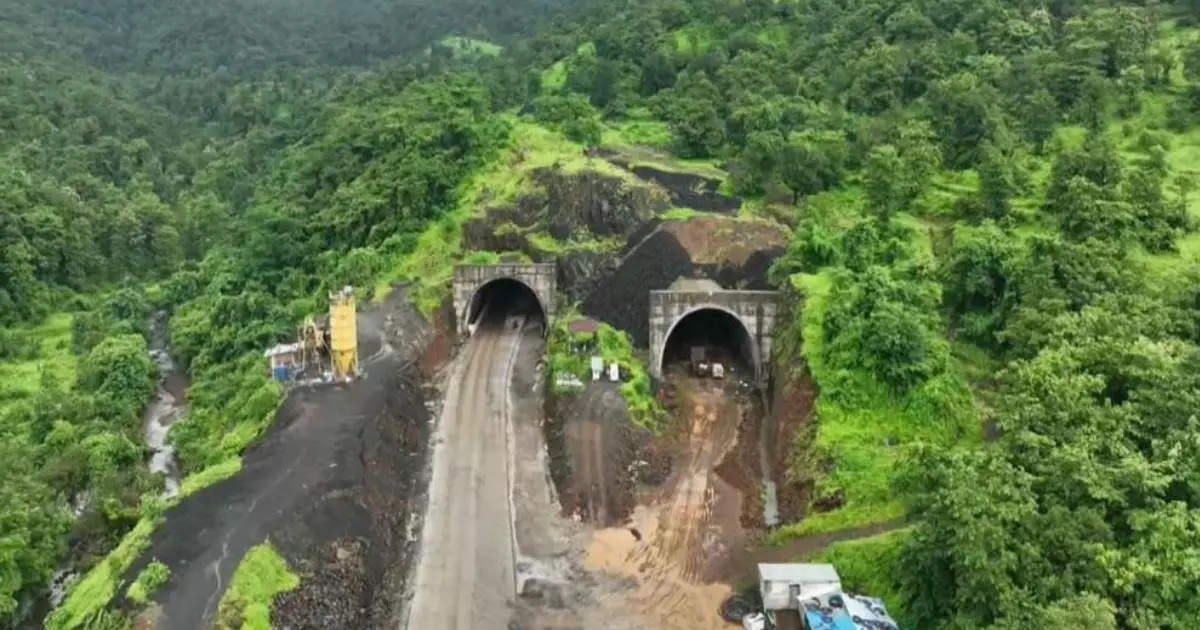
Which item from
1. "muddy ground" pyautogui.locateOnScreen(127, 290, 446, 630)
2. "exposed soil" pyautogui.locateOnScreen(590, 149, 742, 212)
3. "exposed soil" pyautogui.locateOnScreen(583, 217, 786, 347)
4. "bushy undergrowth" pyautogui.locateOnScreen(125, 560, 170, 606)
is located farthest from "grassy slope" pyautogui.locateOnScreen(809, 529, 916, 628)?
"exposed soil" pyautogui.locateOnScreen(590, 149, 742, 212)

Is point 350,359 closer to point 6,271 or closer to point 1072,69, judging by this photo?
point 6,271

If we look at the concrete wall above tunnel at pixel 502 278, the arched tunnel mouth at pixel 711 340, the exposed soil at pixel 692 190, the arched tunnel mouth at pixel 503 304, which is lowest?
the arched tunnel mouth at pixel 711 340

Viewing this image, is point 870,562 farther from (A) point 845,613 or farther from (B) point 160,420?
(B) point 160,420

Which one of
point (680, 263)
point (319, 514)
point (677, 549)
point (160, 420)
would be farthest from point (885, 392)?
point (160, 420)

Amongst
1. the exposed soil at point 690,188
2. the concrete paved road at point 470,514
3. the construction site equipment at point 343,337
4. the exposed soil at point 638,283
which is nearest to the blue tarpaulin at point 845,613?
the concrete paved road at point 470,514

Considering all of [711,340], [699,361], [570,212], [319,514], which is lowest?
[319,514]

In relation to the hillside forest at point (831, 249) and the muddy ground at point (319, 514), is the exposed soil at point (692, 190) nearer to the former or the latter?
the hillside forest at point (831, 249)
